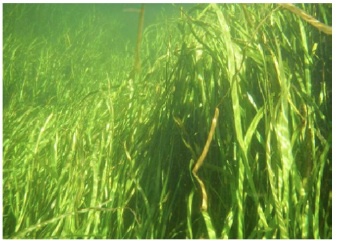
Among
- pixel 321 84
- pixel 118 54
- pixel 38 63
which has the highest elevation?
pixel 118 54

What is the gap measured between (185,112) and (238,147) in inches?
5.8

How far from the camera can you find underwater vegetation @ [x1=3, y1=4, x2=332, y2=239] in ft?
2.38

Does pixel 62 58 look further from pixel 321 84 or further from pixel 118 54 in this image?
pixel 321 84

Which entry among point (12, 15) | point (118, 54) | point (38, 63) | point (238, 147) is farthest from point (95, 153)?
point (118, 54)

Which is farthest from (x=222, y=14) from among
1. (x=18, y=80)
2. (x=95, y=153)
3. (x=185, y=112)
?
(x=18, y=80)

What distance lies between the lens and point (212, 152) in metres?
0.80

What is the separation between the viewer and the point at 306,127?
765mm

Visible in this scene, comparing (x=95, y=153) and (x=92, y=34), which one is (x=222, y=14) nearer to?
(x=95, y=153)

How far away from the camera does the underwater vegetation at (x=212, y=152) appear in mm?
727

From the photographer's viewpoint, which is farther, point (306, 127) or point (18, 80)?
point (18, 80)

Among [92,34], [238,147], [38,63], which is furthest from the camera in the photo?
[92,34]

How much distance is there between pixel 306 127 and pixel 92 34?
1759 mm

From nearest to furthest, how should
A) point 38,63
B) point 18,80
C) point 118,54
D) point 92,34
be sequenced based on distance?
point 18,80, point 38,63, point 118,54, point 92,34

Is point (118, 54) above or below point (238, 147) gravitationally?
above
